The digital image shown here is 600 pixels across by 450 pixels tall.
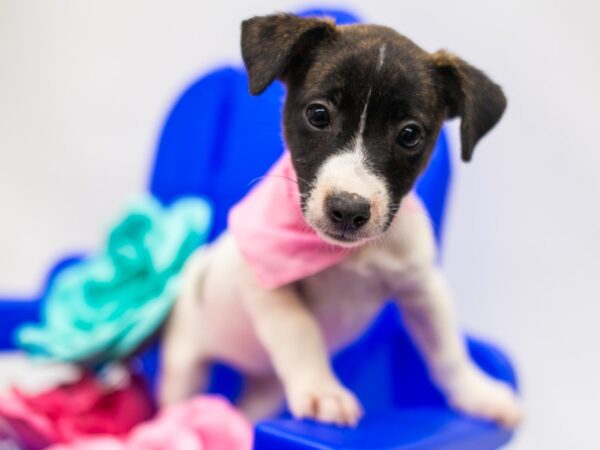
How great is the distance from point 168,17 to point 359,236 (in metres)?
1.22

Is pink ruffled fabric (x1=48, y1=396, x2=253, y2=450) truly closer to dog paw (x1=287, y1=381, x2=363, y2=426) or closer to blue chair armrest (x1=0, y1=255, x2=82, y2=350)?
dog paw (x1=287, y1=381, x2=363, y2=426)

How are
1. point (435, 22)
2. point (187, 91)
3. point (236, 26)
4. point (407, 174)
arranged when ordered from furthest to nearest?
point (187, 91) → point (236, 26) → point (435, 22) → point (407, 174)

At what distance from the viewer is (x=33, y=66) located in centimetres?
292

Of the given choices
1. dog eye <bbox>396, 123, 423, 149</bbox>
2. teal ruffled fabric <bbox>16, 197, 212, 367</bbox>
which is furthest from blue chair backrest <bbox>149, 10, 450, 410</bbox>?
dog eye <bbox>396, 123, 423, 149</bbox>

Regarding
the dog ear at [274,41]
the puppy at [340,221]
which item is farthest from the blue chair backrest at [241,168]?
the dog ear at [274,41]

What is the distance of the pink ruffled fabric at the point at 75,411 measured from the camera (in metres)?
1.98

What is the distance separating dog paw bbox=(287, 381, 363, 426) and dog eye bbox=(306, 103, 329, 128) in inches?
20.8

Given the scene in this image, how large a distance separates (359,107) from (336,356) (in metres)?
0.94

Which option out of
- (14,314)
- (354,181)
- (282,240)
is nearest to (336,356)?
(282,240)

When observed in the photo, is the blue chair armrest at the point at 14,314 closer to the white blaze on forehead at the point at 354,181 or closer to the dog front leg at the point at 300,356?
the dog front leg at the point at 300,356

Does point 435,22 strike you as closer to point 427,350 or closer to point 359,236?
point 359,236

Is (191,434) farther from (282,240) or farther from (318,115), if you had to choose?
(318,115)

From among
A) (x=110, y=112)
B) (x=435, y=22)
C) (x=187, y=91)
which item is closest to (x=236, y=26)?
(x=187, y=91)

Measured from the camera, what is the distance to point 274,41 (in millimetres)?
1549
